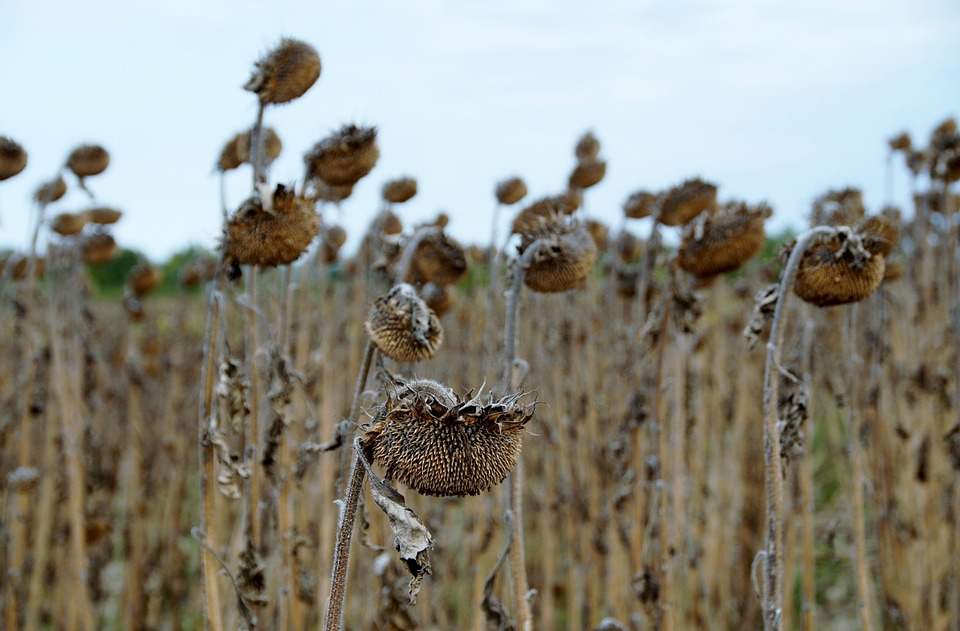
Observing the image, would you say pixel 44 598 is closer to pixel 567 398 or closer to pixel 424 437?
pixel 567 398

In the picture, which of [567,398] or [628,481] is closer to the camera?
[628,481]

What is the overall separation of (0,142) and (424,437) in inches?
85.9

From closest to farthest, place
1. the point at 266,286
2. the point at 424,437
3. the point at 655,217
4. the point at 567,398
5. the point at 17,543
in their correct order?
the point at 424,437
the point at 655,217
the point at 17,543
the point at 266,286
the point at 567,398

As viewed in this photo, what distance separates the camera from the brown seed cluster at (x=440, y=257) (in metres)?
2.67

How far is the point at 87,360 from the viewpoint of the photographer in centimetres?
447

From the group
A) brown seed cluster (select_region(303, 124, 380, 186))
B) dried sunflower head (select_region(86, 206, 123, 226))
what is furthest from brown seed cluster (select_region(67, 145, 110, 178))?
brown seed cluster (select_region(303, 124, 380, 186))

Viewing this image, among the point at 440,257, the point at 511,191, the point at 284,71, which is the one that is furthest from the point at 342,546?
the point at 511,191

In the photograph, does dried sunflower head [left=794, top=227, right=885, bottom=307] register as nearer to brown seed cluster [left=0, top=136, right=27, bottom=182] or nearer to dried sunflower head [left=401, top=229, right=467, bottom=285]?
dried sunflower head [left=401, top=229, right=467, bottom=285]

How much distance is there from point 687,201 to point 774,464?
49.8 inches

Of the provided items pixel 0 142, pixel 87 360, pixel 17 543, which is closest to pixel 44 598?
pixel 87 360

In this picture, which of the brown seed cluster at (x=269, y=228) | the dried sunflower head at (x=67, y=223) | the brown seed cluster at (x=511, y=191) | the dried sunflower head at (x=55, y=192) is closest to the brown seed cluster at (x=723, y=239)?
the brown seed cluster at (x=269, y=228)

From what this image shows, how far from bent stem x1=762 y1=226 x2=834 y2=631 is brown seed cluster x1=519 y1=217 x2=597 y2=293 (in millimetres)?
654

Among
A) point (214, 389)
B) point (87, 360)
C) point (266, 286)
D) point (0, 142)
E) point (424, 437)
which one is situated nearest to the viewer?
point (424, 437)

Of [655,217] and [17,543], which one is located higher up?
[655,217]
